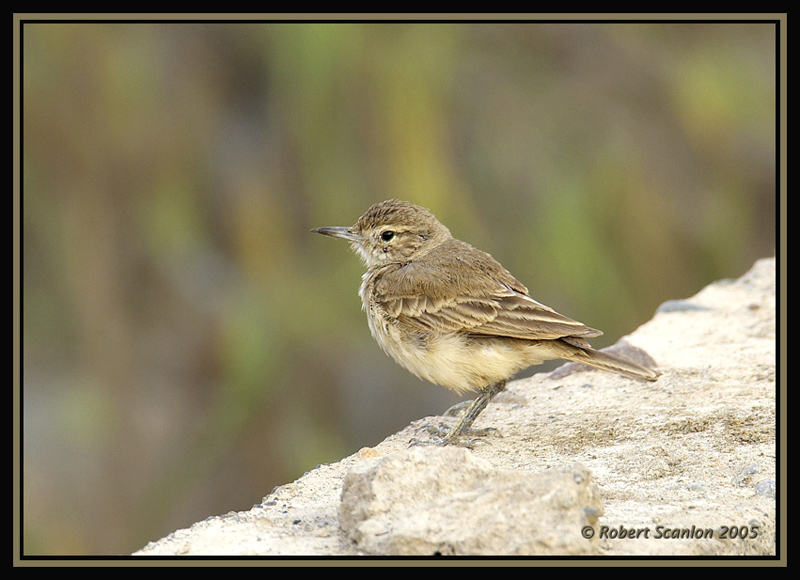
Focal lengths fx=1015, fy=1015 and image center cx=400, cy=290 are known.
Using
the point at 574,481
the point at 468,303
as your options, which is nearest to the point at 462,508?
the point at 574,481

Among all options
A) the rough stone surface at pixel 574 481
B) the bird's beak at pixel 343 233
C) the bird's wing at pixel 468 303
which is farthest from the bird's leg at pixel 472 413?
the bird's beak at pixel 343 233

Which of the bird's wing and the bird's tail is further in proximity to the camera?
the bird's wing

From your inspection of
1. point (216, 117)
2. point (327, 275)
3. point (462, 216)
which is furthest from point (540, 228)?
point (216, 117)

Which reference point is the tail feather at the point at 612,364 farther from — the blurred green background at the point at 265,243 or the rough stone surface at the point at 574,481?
the blurred green background at the point at 265,243

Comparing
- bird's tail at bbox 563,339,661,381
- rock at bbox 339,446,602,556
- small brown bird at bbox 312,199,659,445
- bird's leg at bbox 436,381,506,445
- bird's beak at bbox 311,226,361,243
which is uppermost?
bird's beak at bbox 311,226,361,243

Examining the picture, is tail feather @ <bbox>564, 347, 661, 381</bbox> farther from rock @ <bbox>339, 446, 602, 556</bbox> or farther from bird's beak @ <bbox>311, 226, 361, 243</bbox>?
bird's beak @ <bbox>311, 226, 361, 243</bbox>

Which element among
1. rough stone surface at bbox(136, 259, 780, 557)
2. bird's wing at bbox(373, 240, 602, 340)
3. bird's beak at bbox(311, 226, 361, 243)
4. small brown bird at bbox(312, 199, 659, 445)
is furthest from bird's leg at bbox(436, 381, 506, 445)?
bird's beak at bbox(311, 226, 361, 243)
